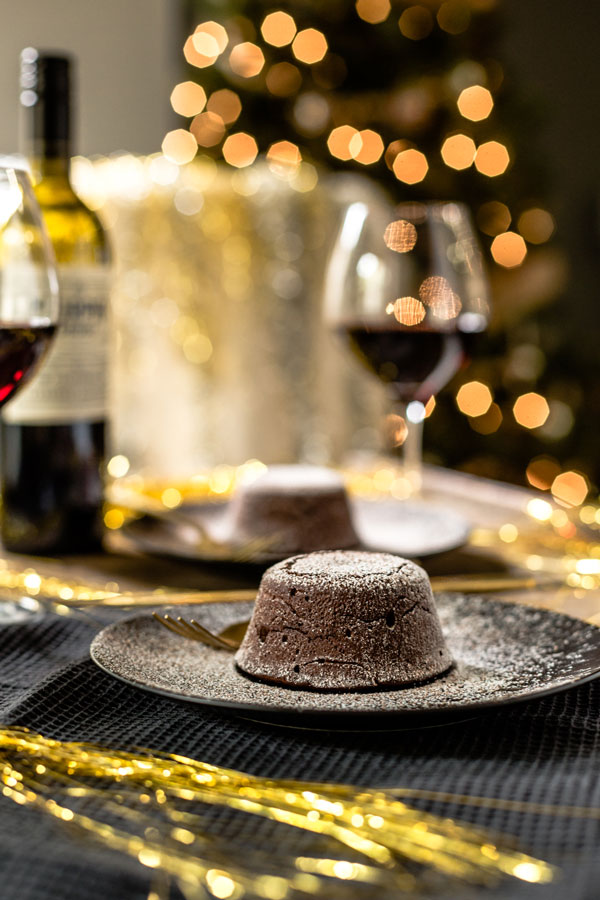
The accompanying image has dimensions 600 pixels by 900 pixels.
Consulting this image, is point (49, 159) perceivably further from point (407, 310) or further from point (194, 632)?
point (194, 632)

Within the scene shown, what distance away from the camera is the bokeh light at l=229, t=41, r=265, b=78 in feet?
12.5

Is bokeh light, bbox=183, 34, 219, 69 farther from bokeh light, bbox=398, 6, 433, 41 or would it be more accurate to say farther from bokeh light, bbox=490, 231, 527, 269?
bokeh light, bbox=490, 231, 527, 269

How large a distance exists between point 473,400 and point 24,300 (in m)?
3.26

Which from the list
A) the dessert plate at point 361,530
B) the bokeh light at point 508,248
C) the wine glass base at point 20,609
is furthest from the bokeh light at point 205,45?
the wine glass base at point 20,609

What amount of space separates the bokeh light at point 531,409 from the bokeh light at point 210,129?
57.9 inches

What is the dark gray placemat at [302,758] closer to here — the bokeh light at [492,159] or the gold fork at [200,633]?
the gold fork at [200,633]

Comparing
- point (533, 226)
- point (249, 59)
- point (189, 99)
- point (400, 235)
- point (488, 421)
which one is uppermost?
point (249, 59)

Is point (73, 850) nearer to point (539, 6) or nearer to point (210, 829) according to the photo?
point (210, 829)

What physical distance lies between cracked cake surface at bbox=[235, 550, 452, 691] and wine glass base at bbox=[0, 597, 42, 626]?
0.25 meters

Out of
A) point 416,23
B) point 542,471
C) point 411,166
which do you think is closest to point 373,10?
point 416,23

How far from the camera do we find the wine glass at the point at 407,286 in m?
1.09

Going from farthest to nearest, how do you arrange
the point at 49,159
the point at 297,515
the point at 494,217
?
the point at 494,217, the point at 49,159, the point at 297,515

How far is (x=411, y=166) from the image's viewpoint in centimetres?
379

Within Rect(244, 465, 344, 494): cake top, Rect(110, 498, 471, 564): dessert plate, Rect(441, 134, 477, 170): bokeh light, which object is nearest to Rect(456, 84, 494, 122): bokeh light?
Rect(441, 134, 477, 170): bokeh light
